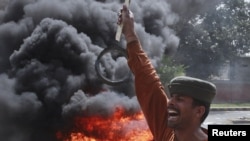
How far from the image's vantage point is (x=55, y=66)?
9.13 meters

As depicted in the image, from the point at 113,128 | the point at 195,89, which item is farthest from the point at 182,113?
the point at 113,128

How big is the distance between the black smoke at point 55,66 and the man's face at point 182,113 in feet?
16.9

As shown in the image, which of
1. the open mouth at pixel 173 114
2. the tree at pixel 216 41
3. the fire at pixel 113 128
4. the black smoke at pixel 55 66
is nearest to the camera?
the open mouth at pixel 173 114

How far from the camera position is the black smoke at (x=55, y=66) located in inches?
341

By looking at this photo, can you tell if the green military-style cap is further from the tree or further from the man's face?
the tree

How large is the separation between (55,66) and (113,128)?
2259 millimetres

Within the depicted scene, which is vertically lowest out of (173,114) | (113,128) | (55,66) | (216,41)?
(173,114)

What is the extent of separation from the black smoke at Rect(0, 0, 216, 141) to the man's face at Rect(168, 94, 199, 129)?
16.9 ft

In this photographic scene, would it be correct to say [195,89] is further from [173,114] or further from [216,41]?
[216,41]

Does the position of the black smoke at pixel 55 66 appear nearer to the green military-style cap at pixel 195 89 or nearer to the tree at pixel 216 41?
the green military-style cap at pixel 195 89

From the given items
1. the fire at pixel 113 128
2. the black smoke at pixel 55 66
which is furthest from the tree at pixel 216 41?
the fire at pixel 113 128

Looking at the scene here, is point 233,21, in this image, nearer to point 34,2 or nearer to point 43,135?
point 34,2

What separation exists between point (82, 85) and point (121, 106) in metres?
1.12

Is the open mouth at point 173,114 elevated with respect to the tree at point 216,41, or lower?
lower
